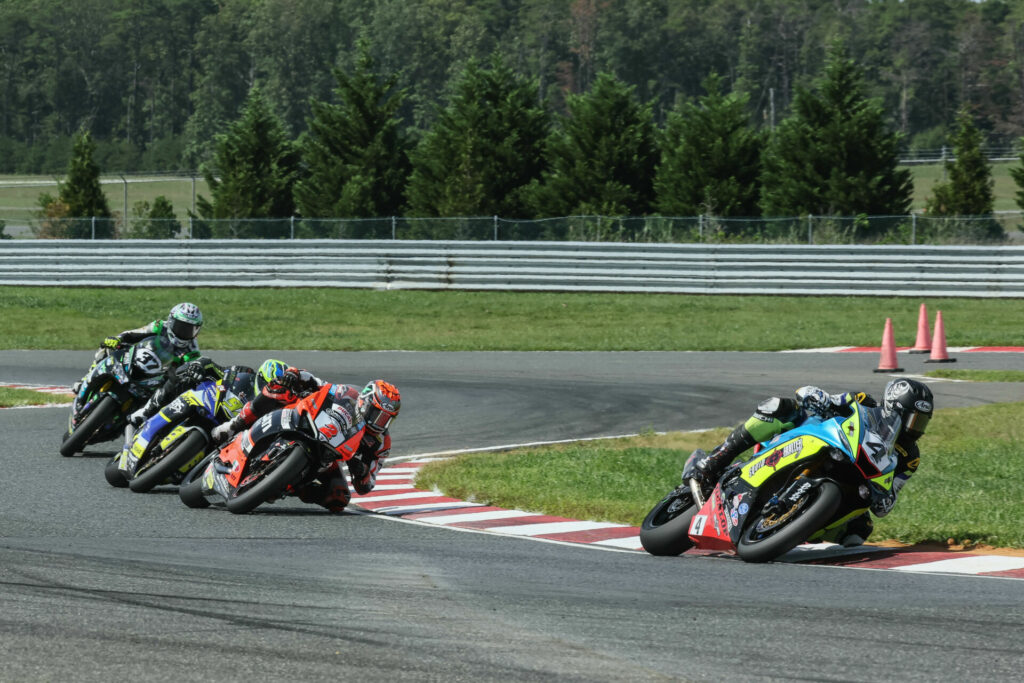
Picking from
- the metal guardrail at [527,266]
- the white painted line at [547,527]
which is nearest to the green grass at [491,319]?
the metal guardrail at [527,266]

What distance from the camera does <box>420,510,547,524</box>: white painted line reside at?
37.5 feet

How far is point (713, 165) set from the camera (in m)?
44.2

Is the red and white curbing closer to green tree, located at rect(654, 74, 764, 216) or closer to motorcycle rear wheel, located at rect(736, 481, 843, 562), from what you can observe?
motorcycle rear wheel, located at rect(736, 481, 843, 562)

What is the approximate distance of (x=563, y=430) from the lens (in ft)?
57.9

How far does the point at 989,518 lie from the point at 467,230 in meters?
27.4

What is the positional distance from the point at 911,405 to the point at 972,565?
1055 millimetres

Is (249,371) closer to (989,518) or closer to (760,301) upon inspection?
(989,518)

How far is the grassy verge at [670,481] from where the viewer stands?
36.2ft

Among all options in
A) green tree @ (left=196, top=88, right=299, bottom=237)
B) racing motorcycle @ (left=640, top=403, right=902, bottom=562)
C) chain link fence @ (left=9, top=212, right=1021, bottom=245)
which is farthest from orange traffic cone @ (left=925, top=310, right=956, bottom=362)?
green tree @ (left=196, top=88, right=299, bottom=237)

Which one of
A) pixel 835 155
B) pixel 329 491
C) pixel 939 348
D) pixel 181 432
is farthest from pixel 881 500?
pixel 835 155

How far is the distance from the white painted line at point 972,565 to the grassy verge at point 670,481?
65 cm

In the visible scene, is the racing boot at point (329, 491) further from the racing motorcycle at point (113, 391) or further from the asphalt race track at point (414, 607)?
the racing motorcycle at point (113, 391)

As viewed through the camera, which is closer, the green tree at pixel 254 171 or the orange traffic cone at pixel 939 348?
the orange traffic cone at pixel 939 348

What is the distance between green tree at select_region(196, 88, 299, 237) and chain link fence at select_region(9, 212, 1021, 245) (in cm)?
1125
